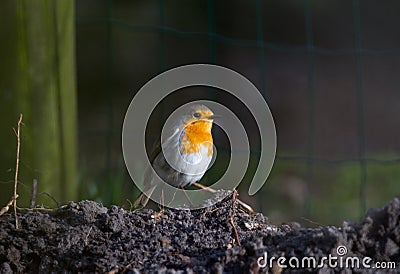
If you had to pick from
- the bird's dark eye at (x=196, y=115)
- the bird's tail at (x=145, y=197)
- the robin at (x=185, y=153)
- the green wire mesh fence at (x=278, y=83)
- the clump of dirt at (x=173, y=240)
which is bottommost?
the clump of dirt at (x=173, y=240)

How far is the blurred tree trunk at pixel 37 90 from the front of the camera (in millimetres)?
3609

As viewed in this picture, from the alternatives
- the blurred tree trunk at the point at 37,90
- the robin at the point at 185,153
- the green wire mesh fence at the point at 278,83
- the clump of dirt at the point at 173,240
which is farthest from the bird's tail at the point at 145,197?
the clump of dirt at the point at 173,240

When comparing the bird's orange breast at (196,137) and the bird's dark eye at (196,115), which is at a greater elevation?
the bird's dark eye at (196,115)

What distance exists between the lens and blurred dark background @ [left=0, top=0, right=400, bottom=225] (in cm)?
543

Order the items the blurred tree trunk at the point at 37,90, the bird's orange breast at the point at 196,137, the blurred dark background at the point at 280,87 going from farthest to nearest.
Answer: the blurred dark background at the point at 280,87 < the bird's orange breast at the point at 196,137 < the blurred tree trunk at the point at 37,90

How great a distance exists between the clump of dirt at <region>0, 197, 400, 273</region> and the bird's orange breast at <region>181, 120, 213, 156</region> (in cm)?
131

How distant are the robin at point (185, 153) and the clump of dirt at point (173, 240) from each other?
3.90ft

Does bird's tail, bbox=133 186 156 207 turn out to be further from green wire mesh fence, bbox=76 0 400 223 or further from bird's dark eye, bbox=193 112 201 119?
green wire mesh fence, bbox=76 0 400 223

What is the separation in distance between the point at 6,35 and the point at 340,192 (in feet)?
12.0

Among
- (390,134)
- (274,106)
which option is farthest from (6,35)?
(274,106)

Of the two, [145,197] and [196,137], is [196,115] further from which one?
[145,197]

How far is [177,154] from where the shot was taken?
3961 mm

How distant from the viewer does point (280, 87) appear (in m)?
10.3

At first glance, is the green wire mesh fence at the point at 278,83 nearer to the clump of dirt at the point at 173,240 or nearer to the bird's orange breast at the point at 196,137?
the bird's orange breast at the point at 196,137
